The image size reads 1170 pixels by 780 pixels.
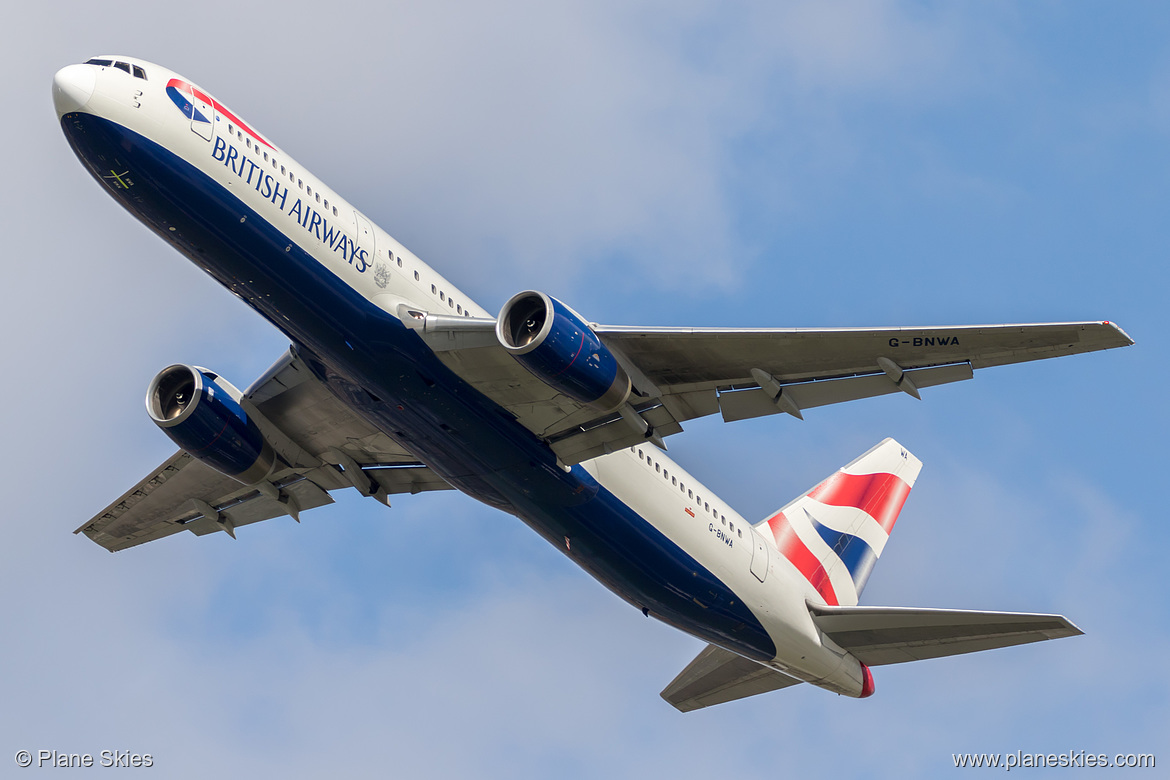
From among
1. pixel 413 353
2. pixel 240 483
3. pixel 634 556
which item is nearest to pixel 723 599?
pixel 634 556

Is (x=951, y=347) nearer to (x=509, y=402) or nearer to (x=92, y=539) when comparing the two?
(x=509, y=402)

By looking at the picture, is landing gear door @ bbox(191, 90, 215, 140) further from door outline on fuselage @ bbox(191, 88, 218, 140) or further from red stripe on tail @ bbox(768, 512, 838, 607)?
red stripe on tail @ bbox(768, 512, 838, 607)

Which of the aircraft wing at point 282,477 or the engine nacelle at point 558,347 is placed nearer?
the engine nacelle at point 558,347

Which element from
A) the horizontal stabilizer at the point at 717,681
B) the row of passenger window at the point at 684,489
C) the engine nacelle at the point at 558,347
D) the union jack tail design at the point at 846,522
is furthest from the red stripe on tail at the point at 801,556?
the engine nacelle at the point at 558,347

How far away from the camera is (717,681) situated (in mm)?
30703

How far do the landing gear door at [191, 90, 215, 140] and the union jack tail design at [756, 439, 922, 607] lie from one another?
16705 millimetres

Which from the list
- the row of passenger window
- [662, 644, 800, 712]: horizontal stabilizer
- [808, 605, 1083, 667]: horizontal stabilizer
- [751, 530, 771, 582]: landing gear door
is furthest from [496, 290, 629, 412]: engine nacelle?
[662, 644, 800, 712]: horizontal stabilizer

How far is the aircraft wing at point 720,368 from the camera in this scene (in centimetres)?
2152

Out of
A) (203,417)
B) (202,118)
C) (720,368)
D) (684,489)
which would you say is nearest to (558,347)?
(720,368)

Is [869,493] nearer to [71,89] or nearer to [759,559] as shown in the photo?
[759,559]

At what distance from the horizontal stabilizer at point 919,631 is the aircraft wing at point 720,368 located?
657 cm

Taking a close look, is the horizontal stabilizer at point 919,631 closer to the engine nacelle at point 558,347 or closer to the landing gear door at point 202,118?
the engine nacelle at point 558,347

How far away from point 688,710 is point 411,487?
29.9 ft

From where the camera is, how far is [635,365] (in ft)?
76.7
